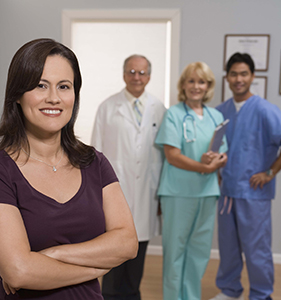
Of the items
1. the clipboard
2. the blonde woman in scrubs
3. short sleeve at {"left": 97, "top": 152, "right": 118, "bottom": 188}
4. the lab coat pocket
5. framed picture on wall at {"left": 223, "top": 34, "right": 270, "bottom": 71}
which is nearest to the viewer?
short sleeve at {"left": 97, "top": 152, "right": 118, "bottom": 188}

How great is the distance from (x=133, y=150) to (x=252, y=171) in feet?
2.63

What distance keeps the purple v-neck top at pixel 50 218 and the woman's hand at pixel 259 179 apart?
153 centimetres

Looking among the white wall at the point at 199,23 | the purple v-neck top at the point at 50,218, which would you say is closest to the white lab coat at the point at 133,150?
the white wall at the point at 199,23

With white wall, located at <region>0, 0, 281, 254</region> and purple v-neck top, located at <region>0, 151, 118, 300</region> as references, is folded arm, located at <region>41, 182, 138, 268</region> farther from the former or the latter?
white wall, located at <region>0, 0, 281, 254</region>

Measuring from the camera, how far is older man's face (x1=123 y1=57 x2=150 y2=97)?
2262mm

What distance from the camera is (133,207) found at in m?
2.31

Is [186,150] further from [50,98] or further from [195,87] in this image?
[50,98]

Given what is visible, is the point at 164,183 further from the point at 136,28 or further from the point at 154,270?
the point at 136,28

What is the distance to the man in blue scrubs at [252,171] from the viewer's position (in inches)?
94.0

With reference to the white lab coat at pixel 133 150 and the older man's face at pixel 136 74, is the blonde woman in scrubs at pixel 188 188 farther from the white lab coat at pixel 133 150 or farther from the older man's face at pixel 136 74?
the older man's face at pixel 136 74

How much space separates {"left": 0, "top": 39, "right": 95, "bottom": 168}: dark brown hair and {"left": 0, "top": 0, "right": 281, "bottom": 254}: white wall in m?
2.08

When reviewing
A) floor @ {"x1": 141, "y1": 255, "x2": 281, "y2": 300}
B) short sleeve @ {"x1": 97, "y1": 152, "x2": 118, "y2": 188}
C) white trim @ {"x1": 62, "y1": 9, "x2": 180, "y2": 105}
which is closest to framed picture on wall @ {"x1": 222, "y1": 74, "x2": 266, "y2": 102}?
white trim @ {"x1": 62, "y1": 9, "x2": 180, "y2": 105}

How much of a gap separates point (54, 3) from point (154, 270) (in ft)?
7.95

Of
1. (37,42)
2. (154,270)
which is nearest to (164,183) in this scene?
(154,270)
